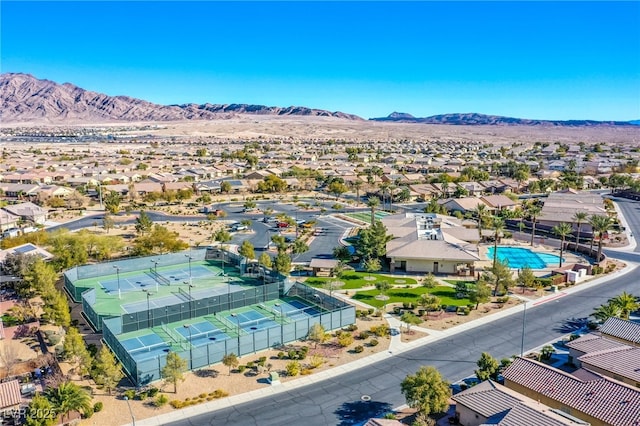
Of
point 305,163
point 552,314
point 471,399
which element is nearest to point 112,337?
point 471,399

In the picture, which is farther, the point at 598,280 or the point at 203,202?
the point at 203,202

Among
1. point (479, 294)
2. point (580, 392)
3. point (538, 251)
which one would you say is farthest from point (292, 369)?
point (538, 251)

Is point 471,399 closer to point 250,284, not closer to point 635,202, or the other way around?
point 250,284

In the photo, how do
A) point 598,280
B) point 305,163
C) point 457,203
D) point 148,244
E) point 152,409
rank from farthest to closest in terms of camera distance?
point 305,163 → point 457,203 → point 148,244 → point 598,280 → point 152,409

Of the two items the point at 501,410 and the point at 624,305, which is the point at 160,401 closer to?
the point at 501,410

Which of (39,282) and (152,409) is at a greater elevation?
(39,282)

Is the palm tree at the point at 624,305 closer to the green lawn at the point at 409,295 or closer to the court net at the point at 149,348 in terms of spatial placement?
the green lawn at the point at 409,295

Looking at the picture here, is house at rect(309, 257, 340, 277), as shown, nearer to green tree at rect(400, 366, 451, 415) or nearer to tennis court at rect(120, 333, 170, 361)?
tennis court at rect(120, 333, 170, 361)
